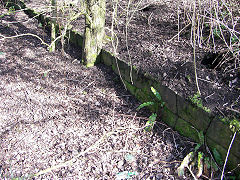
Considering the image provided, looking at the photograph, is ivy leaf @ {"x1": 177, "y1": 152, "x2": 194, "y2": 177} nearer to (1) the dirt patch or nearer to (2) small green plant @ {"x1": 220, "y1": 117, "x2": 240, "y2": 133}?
(1) the dirt patch

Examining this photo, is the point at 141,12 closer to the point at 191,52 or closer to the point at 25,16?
the point at 191,52

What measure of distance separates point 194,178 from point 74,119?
5.01ft

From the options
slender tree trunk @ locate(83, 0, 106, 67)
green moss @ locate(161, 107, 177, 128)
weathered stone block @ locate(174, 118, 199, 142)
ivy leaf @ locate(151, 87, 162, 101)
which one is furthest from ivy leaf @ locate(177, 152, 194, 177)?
slender tree trunk @ locate(83, 0, 106, 67)

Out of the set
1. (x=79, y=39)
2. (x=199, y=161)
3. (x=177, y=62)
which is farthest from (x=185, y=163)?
(x=79, y=39)

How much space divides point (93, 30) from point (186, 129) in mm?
1991

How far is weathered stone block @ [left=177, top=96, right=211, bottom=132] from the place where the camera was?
216 cm

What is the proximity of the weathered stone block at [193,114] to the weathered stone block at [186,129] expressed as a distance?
0.05 meters

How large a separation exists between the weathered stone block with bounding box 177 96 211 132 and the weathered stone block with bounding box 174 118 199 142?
0.18ft

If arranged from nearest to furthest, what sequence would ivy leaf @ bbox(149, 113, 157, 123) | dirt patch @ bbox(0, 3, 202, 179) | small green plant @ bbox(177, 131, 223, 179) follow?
small green plant @ bbox(177, 131, 223, 179) < dirt patch @ bbox(0, 3, 202, 179) < ivy leaf @ bbox(149, 113, 157, 123)

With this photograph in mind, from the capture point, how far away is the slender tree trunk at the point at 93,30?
3.11 m

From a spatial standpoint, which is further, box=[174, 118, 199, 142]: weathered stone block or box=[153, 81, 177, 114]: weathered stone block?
box=[153, 81, 177, 114]: weathered stone block

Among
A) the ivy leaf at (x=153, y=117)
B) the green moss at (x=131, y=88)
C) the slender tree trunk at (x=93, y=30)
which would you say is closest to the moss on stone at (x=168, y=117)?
the ivy leaf at (x=153, y=117)

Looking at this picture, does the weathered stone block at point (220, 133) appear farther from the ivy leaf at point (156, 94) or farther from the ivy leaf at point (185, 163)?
the ivy leaf at point (156, 94)

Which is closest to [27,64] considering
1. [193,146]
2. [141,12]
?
[141,12]
